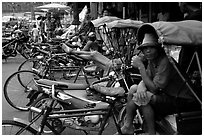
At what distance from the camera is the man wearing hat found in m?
3.70

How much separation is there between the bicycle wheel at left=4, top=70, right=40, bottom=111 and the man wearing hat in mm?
2984

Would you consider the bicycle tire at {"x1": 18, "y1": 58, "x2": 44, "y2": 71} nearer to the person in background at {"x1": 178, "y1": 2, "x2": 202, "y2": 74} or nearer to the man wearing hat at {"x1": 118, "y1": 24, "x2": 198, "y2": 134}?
the person in background at {"x1": 178, "y1": 2, "x2": 202, "y2": 74}

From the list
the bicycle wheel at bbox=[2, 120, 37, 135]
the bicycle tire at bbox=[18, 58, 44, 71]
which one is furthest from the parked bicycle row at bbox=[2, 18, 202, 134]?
the bicycle tire at bbox=[18, 58, 44, 71]

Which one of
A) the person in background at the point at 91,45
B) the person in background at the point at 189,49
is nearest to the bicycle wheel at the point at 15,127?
the person in background at the point at 189,49

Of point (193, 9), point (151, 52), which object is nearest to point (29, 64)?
point (193, 9)

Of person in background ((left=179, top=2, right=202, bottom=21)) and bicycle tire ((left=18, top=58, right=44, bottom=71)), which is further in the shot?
bicycle tire ((left=18, top=58, right=44, bottom=71))

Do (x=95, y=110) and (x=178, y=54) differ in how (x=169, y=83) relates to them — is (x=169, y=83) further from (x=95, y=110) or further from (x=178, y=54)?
(x=95, y=110)

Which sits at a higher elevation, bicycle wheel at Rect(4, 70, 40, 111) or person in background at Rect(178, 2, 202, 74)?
person in background at Rect(178, 2, 202, 74)

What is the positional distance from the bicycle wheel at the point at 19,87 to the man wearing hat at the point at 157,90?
2984 millimetres

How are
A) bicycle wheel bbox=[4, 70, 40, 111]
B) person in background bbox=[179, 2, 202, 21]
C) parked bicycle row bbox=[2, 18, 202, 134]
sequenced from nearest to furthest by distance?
parked bicycle row bbox=[2, 18, 202, 134] → person in background bbox=[179, 2, 202, 21] → bicycle wheel bbox=[4, 70, 40, 111]

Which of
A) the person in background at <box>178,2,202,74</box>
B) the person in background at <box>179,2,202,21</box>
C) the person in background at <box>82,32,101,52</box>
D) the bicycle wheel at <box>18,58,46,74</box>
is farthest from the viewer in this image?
the person in background at <box>82,32,101,52</box>

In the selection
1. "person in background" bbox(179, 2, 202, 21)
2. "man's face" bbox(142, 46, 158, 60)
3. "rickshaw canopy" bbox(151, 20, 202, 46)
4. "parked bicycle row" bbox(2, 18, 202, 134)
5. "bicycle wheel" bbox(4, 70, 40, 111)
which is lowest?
"bicycle wheel" bbox(4, 70, 40, 111)

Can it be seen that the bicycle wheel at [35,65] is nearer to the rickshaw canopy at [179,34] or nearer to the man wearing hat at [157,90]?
the man wearing hat at [157,90]

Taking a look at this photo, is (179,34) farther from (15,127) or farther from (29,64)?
(29,64)
